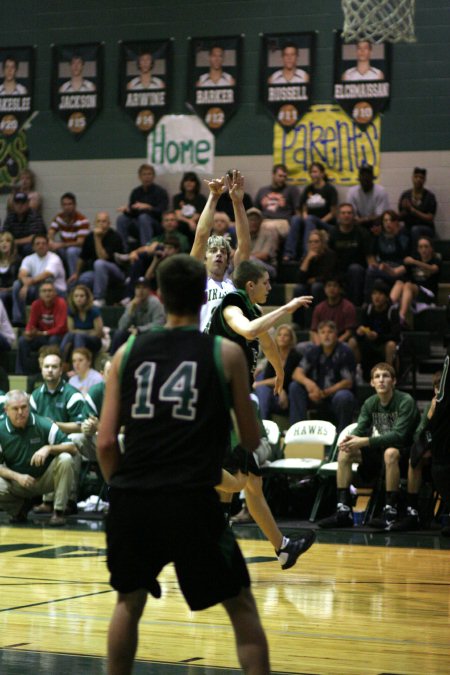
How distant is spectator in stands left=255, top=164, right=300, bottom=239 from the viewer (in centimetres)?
1636

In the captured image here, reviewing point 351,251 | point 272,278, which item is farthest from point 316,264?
point 272,278

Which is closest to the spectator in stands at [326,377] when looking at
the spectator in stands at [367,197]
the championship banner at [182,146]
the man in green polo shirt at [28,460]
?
the man in green polo shirt at [28,460]

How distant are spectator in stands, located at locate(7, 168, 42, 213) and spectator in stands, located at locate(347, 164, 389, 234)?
5286 mm

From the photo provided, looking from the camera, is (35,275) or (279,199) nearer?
(35,275)

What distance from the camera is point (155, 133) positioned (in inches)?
714

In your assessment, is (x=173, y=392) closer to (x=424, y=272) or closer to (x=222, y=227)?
(x=424, y=272)

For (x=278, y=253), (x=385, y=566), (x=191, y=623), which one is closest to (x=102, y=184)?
(x=278, y=253)

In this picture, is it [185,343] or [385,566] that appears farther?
[385,566]

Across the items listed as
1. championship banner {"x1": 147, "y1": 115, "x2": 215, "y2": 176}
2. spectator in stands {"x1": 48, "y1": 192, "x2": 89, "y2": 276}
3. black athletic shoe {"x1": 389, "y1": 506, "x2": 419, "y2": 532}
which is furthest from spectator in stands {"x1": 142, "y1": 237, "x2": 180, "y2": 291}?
black athletic shoe {"x1": 389, "y1": 506, "x2": 419, "y2": 532}

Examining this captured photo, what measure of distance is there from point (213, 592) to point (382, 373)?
719 cm

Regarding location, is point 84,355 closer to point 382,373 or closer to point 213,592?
point 382,373

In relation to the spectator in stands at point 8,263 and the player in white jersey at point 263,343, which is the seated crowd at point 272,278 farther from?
the player in white jersey at point 263,343

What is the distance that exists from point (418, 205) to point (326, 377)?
15.4ft

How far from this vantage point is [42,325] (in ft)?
48.2
